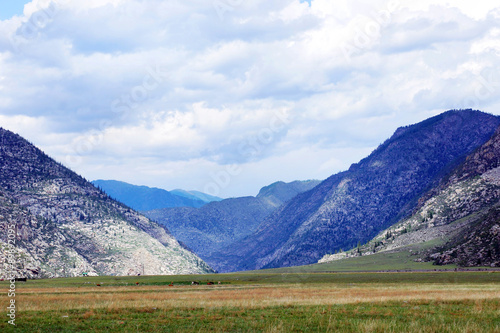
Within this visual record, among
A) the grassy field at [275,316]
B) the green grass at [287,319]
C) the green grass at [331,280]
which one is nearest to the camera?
the green grass at [287,319]

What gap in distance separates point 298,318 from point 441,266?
15341cm

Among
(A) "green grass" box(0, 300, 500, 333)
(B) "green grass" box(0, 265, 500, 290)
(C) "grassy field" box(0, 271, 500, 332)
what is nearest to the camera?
(A) "green grass" box(0, 300, 500, 333)

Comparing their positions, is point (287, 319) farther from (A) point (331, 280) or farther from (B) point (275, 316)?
(A) point (331, 280)

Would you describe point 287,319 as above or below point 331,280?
above

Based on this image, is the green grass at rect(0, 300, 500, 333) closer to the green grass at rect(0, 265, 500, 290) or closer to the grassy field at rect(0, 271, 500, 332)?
the grassy field at rect(0, 271, 500, 332)

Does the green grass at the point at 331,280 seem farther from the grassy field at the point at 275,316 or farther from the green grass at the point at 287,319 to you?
the green grass at the point at 287,319

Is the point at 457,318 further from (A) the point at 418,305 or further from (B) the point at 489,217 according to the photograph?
(B) the point at 489,217

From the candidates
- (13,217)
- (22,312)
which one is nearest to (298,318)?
(22,312)

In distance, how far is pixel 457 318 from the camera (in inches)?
1275

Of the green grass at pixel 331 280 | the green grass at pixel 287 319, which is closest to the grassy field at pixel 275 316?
the green grass at pixel 287 319

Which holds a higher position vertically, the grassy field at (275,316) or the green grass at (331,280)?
the grassy field at (275,316)

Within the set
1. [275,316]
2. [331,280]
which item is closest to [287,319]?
[275,316]

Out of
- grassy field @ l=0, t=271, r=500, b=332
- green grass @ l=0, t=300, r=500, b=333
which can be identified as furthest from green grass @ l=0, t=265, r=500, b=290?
green grass @ l=0, t=300, r=500, b=333

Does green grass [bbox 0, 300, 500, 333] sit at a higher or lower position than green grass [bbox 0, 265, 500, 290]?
higher
